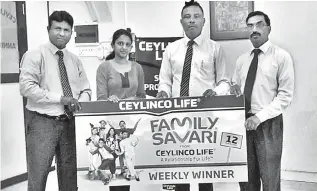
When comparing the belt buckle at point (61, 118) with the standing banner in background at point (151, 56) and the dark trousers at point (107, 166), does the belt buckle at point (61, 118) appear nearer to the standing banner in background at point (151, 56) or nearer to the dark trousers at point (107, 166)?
the dark trousers at point (107, 166)

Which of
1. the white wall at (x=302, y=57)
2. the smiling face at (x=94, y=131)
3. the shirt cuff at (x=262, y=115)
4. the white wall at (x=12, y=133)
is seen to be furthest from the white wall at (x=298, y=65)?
the white wall at (x=12, y=133)

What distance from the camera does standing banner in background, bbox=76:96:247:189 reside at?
184cm

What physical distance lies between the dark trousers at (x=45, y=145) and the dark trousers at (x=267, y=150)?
2.96ft

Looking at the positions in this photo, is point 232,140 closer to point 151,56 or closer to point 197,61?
point 197,61

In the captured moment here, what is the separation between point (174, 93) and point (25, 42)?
1.21 m

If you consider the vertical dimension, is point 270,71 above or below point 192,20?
below

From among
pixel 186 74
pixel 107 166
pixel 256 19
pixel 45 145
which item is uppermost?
pixel 256 19

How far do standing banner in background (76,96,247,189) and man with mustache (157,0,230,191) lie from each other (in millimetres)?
136

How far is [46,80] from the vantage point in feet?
6.22

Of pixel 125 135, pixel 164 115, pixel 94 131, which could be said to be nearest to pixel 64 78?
pixel 94 131

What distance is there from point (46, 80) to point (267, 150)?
1149 millimetres

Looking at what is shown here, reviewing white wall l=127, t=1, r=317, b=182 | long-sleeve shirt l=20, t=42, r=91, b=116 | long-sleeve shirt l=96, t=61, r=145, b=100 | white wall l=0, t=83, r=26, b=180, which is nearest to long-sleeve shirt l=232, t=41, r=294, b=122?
white wall l=127, t=1, r=317, b=182

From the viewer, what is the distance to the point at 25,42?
8.65ft

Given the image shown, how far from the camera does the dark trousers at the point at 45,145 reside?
1881 millimetres
